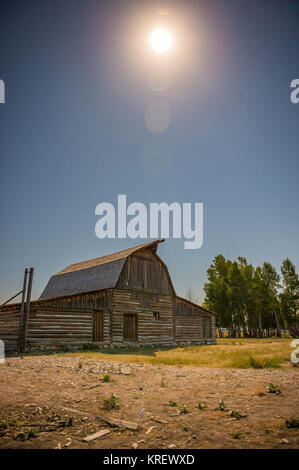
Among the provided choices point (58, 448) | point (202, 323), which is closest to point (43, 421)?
point (58, 448)

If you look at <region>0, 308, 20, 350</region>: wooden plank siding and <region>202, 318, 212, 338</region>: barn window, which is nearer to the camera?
<region>0, 308, 20, 350</region>: wooden plank siding

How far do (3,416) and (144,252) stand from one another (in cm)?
2211

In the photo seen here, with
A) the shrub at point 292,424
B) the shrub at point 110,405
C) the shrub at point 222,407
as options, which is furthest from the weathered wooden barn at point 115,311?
the shrub at point 292,424

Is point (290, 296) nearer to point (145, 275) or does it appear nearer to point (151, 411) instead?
point (145, 275)

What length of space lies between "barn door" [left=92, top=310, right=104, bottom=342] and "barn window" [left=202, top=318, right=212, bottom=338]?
1337 centimetres

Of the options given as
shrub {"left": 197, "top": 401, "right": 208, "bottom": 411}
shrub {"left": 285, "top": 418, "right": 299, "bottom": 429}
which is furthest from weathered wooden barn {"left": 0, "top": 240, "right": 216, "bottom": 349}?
shrub {"left": 285, "top": 418, "right": 299, "bottom": 429}

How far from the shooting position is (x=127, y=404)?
5941 mm

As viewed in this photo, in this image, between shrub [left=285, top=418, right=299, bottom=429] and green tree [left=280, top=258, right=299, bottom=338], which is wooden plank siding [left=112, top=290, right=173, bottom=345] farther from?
green tree [left=280, top=258, right=299, bottom=338]

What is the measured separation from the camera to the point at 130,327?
80.0ft

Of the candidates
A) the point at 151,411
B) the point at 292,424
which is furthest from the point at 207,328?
the point at 292,424

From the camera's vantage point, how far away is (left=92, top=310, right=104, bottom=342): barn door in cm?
2200

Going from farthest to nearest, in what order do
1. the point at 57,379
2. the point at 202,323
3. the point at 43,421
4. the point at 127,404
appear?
the point at 202,323, the point at 57,379, the point at 127,404, the point at 43,421

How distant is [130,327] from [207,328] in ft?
36.3
